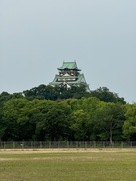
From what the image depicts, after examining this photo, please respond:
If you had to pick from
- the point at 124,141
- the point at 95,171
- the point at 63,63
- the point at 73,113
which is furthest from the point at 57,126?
the point at 63,63

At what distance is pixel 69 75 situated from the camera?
158625mm

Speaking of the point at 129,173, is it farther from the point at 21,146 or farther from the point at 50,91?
the point at 50,91

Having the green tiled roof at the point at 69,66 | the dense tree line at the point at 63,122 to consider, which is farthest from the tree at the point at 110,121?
the green tiled roof at the point at 69,66

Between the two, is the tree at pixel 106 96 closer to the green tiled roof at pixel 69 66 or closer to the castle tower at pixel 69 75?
the castle tower at pixel 69 75

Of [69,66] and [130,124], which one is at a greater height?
[69,66]

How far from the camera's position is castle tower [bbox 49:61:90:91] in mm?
156125

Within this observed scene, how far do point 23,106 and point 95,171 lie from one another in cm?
6153

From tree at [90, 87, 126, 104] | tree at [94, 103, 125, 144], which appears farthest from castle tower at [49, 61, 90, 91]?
tree at [94, 103, 125, 144]

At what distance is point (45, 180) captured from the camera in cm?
2077

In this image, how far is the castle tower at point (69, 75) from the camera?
6147 inches

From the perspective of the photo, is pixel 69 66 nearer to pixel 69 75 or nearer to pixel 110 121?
pixel 69 75

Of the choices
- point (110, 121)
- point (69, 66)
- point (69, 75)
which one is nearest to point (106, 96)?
point (69, 75)

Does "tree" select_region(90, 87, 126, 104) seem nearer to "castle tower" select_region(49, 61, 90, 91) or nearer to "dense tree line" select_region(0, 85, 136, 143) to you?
"castle tower" select_region(49, 61, 90, 91)

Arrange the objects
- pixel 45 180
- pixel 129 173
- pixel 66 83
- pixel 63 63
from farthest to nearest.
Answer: pixel 63 63 → pixel 66 83 → pixel 129 173 → pixel 45 180
